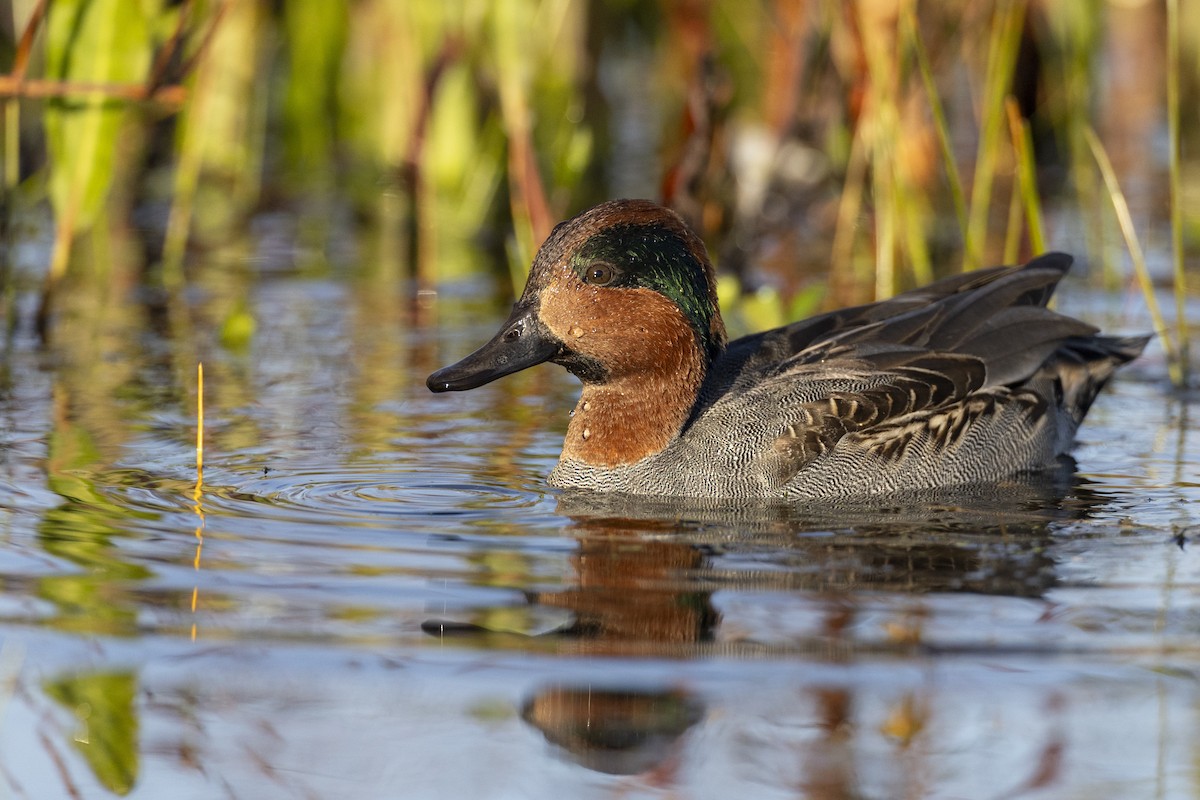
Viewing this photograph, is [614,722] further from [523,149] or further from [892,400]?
[523,149]

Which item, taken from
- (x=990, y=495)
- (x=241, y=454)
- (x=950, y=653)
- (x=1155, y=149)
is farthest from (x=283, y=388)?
(x=1155, y=149)

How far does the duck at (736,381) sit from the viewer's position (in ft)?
18.6

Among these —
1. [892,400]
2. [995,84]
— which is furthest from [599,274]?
[995,84]

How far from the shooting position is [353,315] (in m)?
8.67

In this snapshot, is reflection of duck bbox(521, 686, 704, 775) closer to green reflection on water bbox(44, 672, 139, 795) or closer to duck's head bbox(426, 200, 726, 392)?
green reflection on water bbox(44, 672, 139, 795)

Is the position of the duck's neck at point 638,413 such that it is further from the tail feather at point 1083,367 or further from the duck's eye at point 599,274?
the tail feather at point 1083,367

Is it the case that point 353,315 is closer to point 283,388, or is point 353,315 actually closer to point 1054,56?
point 283,388

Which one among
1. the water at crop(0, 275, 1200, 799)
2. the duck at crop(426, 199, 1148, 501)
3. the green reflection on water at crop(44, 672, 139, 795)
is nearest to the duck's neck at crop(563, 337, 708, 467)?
the duck at crop(426, 199, 1148, 501)

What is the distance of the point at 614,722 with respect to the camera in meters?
3.60

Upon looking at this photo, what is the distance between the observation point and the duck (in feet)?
18.6

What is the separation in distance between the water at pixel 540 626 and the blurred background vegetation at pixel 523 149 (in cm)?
153

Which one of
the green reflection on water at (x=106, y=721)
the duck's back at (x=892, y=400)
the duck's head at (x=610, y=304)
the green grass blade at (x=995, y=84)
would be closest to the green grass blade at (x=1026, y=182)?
the duck's back at (x=892, y=400)

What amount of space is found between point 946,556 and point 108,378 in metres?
3.76

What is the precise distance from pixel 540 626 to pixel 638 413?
5.78 ft
